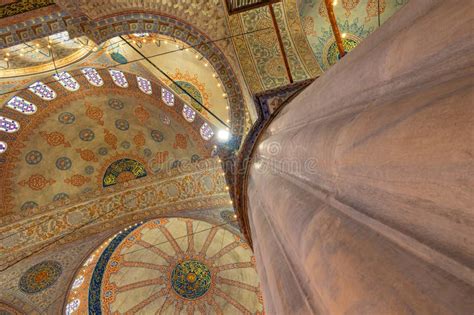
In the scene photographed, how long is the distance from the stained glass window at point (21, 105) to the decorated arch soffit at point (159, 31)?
3.54 metres

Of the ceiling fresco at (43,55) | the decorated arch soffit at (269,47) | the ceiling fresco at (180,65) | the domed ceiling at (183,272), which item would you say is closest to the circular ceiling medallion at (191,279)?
the domed ceiling at (183,272)

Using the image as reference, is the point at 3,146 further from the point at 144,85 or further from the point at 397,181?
the point at 397,181

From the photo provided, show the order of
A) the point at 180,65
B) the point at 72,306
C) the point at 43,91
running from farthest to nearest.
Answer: the point at 72,306, the point at 43,91, the point at 180,65

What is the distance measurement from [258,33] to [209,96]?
2.35 metres

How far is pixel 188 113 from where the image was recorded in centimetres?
898

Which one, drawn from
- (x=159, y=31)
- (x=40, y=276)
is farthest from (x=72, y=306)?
(x=159, y=31)

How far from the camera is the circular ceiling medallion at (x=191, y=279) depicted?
12508mm

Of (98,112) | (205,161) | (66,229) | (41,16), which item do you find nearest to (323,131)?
(41,16)

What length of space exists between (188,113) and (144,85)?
173 cm

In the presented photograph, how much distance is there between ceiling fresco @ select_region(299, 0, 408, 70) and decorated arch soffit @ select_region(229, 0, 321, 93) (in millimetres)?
1241

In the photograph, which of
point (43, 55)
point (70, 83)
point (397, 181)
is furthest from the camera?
point (70, 83)

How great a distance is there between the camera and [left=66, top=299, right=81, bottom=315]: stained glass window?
9.20 meters

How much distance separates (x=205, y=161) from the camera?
316 inches

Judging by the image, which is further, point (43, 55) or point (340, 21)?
point (340, 21)
